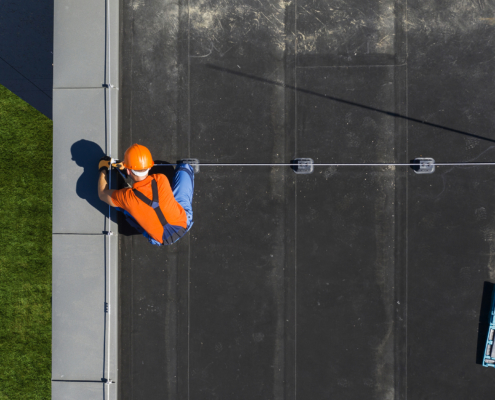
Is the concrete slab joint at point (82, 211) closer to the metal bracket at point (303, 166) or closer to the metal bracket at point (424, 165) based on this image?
the metal bracket at point (303, 166)

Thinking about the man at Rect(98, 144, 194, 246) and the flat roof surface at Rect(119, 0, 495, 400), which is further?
the flat roof surface at Rect(119, 0, 495, 400)

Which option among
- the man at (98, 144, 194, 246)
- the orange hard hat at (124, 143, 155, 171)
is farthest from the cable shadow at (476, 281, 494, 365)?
the orange hard hat at (124, 143, 155, 171)

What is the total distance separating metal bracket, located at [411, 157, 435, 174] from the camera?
171 inches

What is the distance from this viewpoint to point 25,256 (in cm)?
758

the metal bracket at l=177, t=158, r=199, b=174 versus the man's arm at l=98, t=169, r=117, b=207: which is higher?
the metal bracket at l=177, t=158, r=199, b=174

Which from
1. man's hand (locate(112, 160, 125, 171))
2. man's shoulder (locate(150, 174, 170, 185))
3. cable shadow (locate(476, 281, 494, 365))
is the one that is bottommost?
cable shadow (locate(476, 281, 494, 365))

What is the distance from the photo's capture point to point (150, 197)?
4.05m

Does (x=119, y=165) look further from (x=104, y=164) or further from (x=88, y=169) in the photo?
(x=88, y=169)

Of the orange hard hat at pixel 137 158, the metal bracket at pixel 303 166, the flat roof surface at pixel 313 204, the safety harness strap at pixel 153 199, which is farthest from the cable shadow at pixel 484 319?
the orange hard hat at pixel 137 158

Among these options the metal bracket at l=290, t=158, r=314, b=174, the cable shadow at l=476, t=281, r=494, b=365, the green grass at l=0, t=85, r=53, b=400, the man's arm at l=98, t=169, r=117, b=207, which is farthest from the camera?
the green grass at l=0, t=85, r=53, b=400

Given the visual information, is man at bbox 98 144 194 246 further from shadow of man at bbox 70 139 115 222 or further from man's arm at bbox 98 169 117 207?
shadow of man at bbox 70 139 115 222

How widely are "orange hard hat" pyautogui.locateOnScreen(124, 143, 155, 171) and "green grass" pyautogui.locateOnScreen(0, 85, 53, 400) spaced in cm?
474

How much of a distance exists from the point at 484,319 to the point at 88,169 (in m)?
5.79

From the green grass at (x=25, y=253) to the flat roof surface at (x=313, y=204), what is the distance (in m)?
4.38
